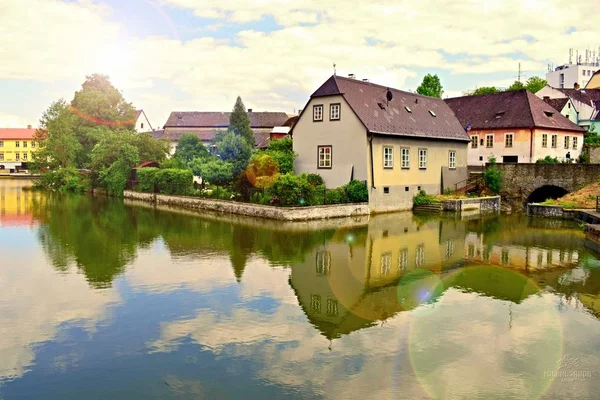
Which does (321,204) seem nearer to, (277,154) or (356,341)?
(277,154)

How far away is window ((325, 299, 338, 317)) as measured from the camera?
39.5 feet

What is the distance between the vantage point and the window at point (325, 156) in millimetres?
32500

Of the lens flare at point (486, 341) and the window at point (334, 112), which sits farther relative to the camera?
the window at point (334, 112)

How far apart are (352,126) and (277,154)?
17.4ft

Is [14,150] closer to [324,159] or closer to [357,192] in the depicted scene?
[324,159]

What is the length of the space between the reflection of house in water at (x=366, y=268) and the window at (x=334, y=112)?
25.4 feet

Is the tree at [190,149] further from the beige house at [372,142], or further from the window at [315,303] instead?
the window at [315,303]

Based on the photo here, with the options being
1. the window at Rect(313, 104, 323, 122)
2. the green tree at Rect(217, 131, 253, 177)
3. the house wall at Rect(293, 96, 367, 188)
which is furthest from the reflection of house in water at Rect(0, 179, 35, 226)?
the window at Rect(313, 104, 323, 122)

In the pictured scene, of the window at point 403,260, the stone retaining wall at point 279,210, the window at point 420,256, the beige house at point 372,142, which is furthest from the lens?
the beige house at point 372,142

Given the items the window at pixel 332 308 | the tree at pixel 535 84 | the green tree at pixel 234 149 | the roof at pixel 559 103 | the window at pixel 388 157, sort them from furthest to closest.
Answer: the tree at pixel 535 84 < the roof at pixel 559 103 < the green tree at pixel 234 149 < the window at pixel 388 157 < the window at pixel 332 308

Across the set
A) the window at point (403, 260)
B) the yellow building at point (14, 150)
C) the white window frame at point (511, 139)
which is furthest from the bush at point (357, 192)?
the yellow building at point (14, 150)

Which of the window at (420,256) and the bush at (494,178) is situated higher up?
the bush at (494,178)

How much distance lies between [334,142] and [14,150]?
91.2 meters

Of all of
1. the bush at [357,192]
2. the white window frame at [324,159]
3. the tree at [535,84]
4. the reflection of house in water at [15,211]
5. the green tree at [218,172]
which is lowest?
the reflection of house in water at [15,211]
